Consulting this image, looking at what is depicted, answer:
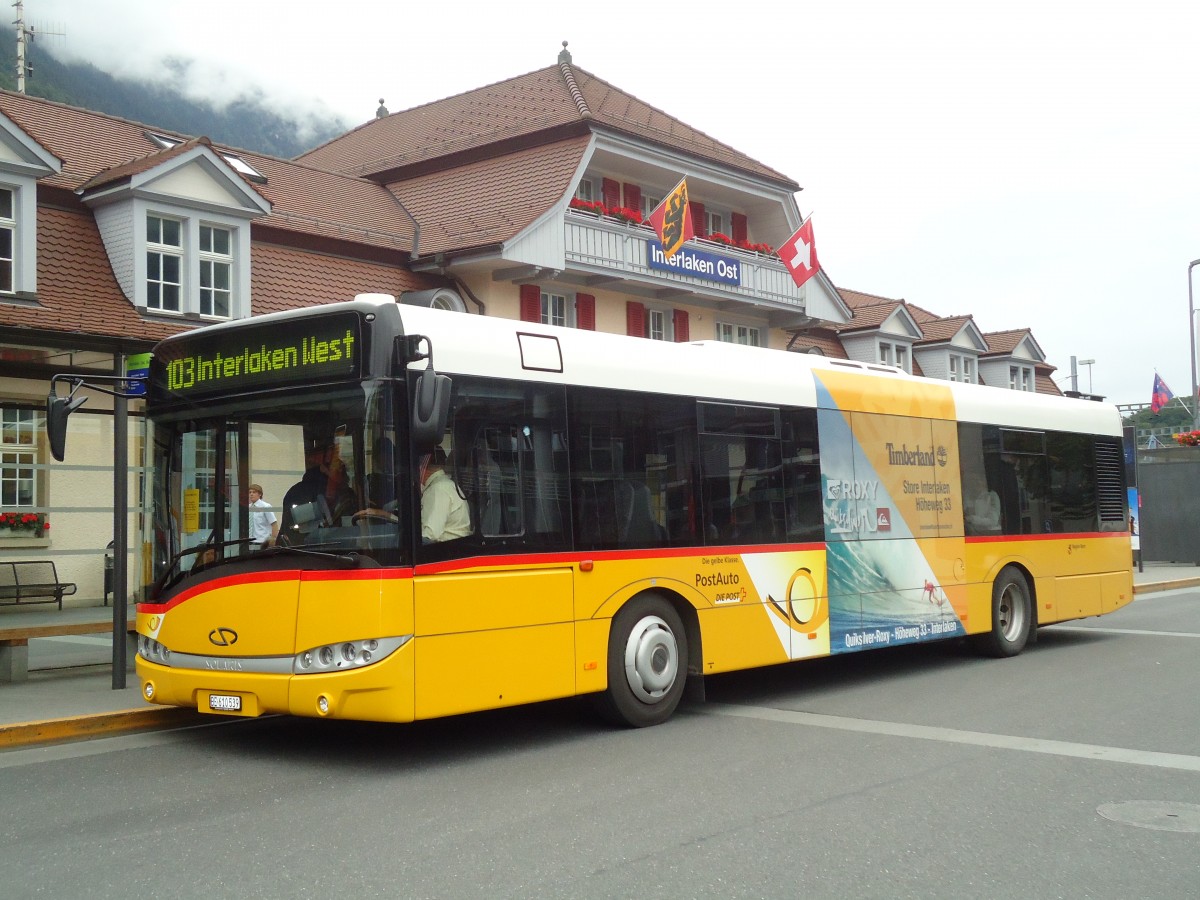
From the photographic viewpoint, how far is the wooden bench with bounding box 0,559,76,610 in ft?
42.0

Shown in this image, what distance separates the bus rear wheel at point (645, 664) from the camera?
30.1 feet

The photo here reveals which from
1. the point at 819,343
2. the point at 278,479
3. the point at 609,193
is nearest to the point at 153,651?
the point at 278,479

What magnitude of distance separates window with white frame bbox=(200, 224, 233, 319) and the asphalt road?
11.5 m

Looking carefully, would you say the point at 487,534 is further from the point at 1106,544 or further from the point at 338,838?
the point at 1106,544

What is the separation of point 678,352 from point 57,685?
632 cm

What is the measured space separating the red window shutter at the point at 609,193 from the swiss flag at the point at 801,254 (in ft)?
12.9

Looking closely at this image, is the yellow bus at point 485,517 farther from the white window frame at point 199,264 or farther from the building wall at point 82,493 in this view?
the white window frame at point 199,264

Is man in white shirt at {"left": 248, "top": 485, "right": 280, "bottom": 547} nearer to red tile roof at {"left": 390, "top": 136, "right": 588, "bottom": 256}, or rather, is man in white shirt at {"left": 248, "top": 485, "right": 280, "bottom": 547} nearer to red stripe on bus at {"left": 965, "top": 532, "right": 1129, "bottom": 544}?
red stripe on bus at {"left": 965, "top": 532, "right": 1129, "bottom": 544}

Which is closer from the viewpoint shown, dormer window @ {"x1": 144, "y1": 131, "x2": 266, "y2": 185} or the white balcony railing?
dormer window @ {"x1": 144, "y1": 131, "x2": 266, "y2": 185}

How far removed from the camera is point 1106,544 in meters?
15.3

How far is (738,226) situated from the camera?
105 ft

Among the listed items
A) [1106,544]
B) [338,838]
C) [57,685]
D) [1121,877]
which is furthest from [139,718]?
[1106,544]

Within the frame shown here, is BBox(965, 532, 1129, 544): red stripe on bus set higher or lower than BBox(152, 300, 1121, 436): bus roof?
lower

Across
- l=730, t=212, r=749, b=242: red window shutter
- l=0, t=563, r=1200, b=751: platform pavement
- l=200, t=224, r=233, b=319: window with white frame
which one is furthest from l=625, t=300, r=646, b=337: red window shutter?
l=0, t=563, r=1200, b=751: platform pavement
